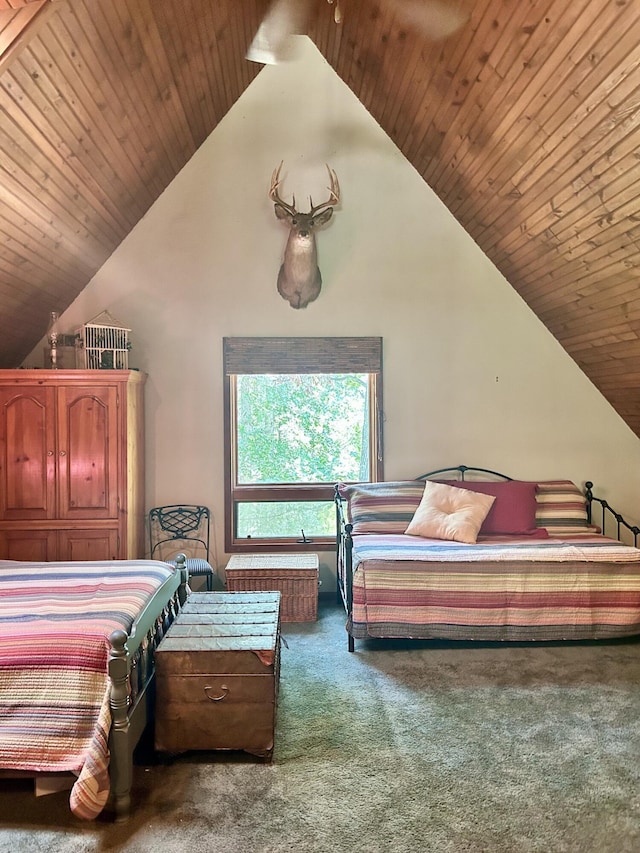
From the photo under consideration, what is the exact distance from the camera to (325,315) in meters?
4.62

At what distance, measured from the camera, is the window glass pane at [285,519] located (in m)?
4.66

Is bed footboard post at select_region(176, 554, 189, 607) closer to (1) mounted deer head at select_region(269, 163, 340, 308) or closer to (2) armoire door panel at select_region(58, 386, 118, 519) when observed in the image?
(2) armoire door panel at select_region(58, 386, 118, 519)

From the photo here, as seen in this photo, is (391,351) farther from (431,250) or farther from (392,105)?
(392,105)

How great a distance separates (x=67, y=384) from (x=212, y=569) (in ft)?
5.52

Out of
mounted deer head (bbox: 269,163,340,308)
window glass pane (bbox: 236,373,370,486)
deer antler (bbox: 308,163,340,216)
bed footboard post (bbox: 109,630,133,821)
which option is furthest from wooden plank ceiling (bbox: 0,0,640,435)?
bed footboard post (bbox: 109,630,133,821)

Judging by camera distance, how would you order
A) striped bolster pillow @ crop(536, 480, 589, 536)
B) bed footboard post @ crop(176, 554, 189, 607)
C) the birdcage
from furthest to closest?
striped bolster pillow @ crop(536, 480, 589, 536)
the birdcage
bed footboard post @ crop(176, 554, 189, 607)

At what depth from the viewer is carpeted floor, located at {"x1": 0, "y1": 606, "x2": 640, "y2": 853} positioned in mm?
1975

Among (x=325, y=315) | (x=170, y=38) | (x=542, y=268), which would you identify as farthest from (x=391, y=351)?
(x=170, y=38)

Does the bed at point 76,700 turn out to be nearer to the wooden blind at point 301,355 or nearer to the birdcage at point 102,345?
the birdcage at point 102,345

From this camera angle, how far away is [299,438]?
471 cm

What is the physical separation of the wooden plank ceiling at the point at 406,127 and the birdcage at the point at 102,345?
362 millimetres

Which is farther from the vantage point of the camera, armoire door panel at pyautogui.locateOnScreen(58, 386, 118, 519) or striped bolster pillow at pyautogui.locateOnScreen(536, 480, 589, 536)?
striped bolster pillow at pyautogui.locateOnScreen(536, 480, 589, 536)

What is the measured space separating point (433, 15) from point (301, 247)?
1.71m

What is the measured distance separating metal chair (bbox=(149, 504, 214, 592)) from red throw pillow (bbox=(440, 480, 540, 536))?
1.91 metres
